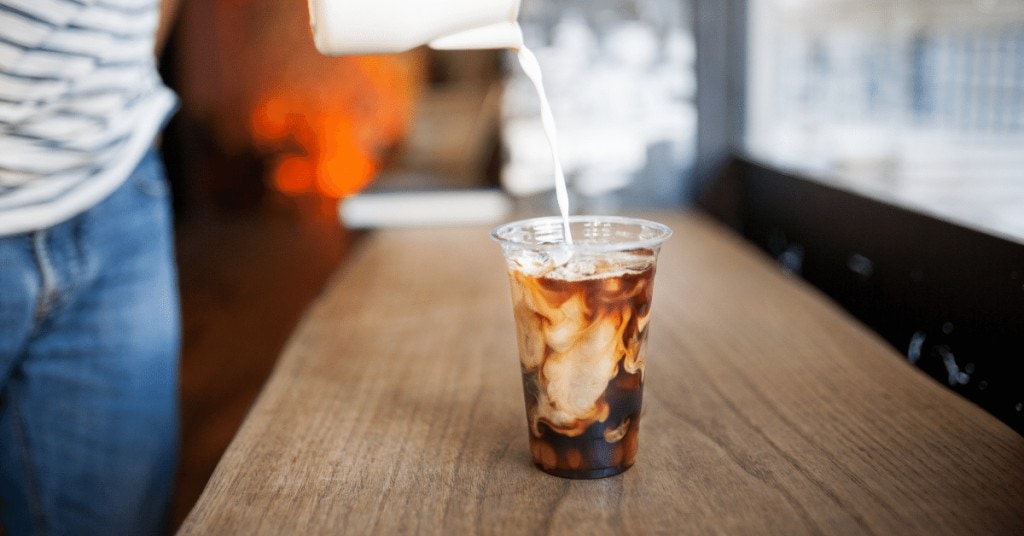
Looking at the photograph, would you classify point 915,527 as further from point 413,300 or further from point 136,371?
point 136,371

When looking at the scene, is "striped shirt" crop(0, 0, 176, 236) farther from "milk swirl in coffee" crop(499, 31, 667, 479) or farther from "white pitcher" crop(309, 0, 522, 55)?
"milk swirl in coffee" crop(499, 31, 667, 479)

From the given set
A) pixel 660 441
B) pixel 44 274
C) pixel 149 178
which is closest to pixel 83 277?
pixel 44 274

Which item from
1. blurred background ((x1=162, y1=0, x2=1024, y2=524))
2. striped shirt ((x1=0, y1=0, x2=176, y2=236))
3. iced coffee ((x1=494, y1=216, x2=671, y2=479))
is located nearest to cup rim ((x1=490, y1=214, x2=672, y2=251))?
iced coffee ((x1=494, y1=216, x2=671, y2=479))

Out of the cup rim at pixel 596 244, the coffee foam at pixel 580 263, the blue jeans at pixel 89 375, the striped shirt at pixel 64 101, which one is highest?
the striped shirt at pixel 64 101

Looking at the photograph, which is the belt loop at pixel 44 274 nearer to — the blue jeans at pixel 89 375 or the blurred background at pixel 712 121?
the blue jeans at pixel 89 375

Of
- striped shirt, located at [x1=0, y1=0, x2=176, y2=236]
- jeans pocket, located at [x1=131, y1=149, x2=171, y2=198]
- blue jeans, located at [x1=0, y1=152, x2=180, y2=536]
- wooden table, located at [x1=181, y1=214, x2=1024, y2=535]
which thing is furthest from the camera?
jeans pocket, located at [x1=131, y1=149, x2=171, y2=198]

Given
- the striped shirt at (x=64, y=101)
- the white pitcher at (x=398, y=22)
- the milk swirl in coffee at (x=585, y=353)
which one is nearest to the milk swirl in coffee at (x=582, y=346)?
the milk swirl in coffee at (x=585, y=353)

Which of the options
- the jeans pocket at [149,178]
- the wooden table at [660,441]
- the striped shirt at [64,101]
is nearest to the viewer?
the wooden table at [660,441]
